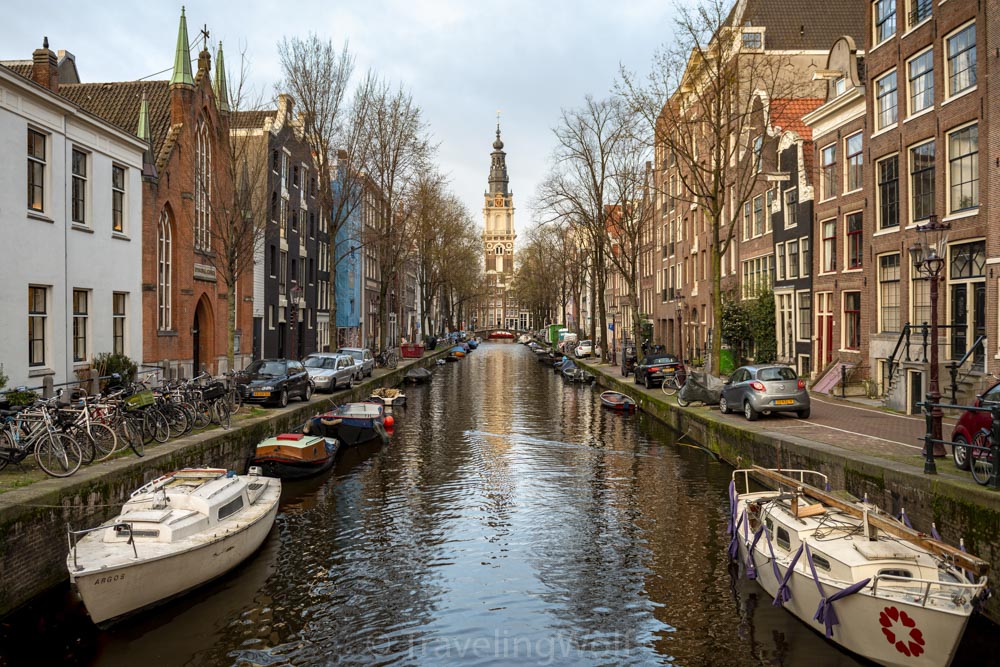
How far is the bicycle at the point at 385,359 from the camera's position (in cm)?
4944

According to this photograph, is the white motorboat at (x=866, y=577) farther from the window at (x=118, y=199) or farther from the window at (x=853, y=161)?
the window at (x=118, y=199)

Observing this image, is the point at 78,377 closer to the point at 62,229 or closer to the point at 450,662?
the point at 62,229

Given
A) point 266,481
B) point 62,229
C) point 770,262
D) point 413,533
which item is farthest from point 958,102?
point 62,229

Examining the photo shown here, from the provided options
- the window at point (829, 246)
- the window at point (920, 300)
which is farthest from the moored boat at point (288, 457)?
the window at point (829, 246)

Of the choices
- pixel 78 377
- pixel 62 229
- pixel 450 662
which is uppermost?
pixel 62 229

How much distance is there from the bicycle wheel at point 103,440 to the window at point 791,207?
92.0ft

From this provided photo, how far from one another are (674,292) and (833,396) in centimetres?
2959

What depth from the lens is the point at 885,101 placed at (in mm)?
25203

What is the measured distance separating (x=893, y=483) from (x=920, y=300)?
43.1 ft

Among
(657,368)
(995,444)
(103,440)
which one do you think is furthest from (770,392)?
(103,440)

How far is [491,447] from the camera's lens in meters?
22.9

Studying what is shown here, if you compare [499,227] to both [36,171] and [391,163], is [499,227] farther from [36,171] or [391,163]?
[36,171]

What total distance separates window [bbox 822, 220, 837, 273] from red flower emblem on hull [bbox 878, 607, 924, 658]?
24.0 meters

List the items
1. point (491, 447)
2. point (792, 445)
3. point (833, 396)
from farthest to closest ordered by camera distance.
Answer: point (833, 396)
point (491, 447)
point (792, 445)
